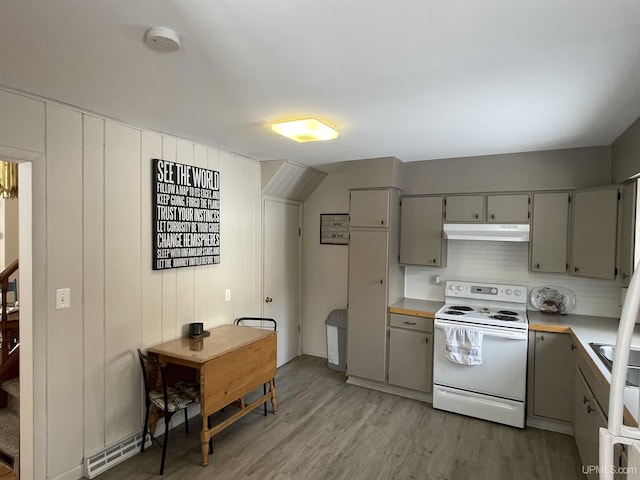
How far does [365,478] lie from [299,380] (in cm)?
168

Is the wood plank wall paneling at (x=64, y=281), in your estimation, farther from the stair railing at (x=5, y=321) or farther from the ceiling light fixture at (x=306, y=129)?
the ceiling light fixture at (x=306, y=129)

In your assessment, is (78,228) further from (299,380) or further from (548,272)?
(548,272)

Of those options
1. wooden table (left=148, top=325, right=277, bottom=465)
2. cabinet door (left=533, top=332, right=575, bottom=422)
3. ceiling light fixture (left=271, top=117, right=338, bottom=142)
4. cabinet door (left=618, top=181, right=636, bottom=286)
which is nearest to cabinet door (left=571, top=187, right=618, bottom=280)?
cabinet door (left=618, top=181, right=636, bottom=286)

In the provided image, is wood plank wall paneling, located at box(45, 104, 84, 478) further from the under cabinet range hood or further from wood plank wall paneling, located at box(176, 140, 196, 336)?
the under cabinet range hood

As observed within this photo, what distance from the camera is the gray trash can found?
4.32 metres

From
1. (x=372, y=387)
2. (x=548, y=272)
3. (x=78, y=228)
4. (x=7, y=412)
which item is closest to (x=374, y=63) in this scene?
(x=78, y=228)

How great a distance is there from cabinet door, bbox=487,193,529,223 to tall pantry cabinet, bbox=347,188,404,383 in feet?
2.99

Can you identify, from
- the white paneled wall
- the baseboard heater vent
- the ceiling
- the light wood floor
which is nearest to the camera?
the ceiling

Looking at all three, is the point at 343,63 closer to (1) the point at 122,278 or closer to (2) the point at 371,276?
(1) the point at 122,278

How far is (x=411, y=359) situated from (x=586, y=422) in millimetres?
1500

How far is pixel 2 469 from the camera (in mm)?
2441

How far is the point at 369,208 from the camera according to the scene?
12.6 feet

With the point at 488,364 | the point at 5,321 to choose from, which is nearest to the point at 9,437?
the point at 5,321

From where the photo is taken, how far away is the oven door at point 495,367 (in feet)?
10.0
